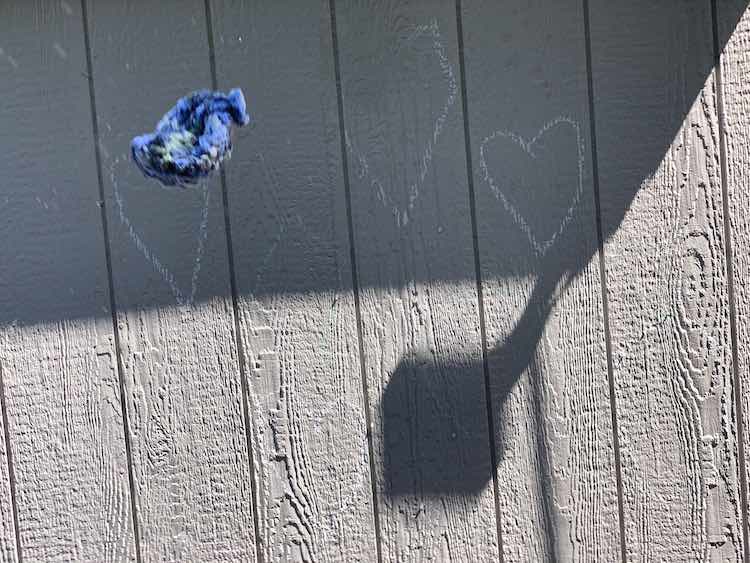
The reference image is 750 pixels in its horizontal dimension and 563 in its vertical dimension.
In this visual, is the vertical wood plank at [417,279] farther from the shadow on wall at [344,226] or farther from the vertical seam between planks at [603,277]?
the vertical seam between planks at [603,277]

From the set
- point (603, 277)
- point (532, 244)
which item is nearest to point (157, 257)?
point (532, 244)

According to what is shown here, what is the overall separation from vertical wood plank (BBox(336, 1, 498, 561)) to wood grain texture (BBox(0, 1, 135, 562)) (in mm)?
411

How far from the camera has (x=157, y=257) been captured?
141 centimetres

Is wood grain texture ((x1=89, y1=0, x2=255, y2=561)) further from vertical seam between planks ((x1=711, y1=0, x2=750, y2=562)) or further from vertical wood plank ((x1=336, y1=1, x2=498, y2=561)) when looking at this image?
vertical seam between planks ((x1=711, y1=0, x2=750, y2=562))

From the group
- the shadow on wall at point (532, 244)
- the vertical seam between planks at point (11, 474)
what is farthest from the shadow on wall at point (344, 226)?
the vertical seam between planks at point (11, 474)

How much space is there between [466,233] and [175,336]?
49cm

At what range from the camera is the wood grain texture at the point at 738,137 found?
56.1 inches

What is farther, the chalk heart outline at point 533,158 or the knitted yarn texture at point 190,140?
the chalk heart outline at point 533,158

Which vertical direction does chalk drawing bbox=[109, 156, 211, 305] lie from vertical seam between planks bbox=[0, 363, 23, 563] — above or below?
above

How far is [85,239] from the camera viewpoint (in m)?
1.40

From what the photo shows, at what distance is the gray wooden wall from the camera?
140cm

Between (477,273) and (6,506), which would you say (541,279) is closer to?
(477,273)

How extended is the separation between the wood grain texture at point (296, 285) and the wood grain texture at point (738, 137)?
62 centimetres

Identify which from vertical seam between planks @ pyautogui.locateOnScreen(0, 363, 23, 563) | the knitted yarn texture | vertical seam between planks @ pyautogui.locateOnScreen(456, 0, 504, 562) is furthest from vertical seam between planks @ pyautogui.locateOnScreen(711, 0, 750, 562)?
vertical seam between planks @ pyautogui.locateOnScreen(0, 363, 23, 563)
